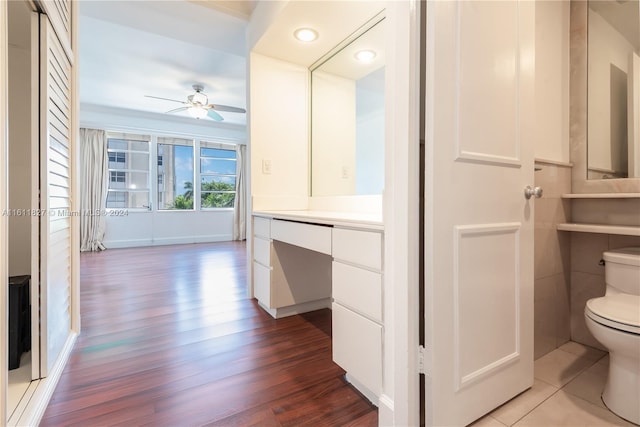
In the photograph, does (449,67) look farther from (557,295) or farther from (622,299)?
(557,295)

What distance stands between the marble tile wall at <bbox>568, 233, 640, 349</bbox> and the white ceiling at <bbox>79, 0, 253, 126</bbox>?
2.90 metres

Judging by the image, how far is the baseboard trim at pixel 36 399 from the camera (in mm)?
1114

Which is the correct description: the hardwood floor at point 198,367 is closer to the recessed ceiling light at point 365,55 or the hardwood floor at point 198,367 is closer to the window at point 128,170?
the recessed ceiling light at point 365,55

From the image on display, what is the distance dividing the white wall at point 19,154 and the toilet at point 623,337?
9.52 ft

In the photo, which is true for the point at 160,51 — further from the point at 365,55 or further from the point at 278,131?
the point at 365,55

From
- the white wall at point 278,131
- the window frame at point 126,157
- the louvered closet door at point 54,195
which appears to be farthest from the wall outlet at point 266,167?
the window frame at point 126,157

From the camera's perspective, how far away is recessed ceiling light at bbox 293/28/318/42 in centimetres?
217

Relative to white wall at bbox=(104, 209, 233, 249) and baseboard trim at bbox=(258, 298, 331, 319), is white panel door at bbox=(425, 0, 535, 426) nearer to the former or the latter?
baseboard trim at bbox=(258, 298, 331, 319)

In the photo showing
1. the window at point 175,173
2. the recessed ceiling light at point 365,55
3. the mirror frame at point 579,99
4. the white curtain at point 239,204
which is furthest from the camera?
the white curtain at point 239,204

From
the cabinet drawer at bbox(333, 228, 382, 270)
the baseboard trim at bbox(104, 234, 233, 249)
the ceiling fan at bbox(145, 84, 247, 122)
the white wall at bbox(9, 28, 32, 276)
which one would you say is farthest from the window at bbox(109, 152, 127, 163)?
the cabinet drawer at bbox(333, 228, 382, 270)

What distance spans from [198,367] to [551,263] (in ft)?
6.57

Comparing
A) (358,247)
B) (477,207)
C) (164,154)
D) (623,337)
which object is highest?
(164,154)

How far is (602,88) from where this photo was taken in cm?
167

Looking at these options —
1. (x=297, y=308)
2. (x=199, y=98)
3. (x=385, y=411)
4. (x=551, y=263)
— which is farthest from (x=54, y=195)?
(x=199, y=98)
